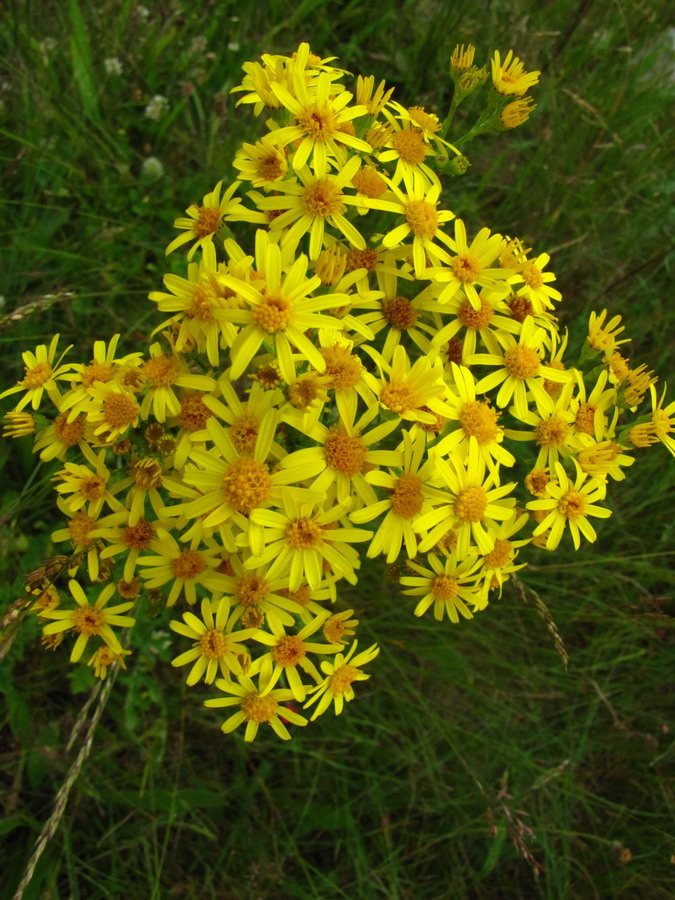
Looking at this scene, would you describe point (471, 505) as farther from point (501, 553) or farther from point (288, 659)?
point (288, 659)

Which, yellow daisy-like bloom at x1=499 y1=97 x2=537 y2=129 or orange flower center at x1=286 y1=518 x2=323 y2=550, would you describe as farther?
yellow daisy-like bloom at x1=499 y1=97 x2=537 y2=129

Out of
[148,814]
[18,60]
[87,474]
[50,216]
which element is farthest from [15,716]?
[18,60]

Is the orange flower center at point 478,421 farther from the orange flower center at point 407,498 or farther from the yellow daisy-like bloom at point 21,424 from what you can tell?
the yellow daisy-like bloom at point 21,424

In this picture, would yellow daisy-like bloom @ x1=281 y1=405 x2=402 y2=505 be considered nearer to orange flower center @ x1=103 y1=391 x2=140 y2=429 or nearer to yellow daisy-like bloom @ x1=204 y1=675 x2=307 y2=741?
orange flower center @ x1=103 y1=391 x2=140 y2=429

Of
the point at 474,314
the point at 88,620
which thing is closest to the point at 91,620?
the point at 88,620

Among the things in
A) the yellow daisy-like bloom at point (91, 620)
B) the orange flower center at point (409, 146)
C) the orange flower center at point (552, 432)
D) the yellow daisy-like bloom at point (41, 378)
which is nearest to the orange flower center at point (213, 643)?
the yellow daisy-like bloom at point (91, 620)

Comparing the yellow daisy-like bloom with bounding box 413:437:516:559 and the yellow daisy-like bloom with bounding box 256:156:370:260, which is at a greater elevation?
the yellow daisy-like bloom with bounding box 256:156:370:260

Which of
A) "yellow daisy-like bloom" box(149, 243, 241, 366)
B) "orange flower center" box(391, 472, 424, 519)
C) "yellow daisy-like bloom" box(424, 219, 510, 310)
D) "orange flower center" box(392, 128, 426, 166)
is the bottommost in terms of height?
"orange flower center" box(391, 472, 424, 519)

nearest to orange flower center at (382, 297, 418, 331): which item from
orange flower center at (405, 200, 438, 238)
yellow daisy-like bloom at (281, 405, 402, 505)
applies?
orange flower center at (405, 200, 438, 238)
